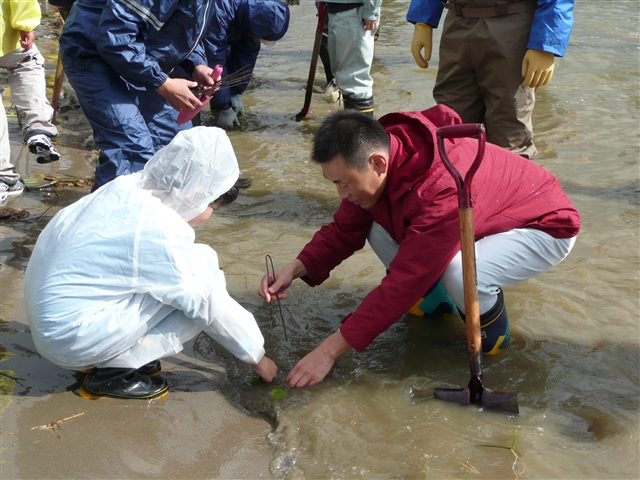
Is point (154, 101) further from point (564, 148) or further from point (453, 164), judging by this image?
point (564, 148)

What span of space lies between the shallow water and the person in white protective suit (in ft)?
1.51

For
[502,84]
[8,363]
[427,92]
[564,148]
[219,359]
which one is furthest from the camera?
[427,92]

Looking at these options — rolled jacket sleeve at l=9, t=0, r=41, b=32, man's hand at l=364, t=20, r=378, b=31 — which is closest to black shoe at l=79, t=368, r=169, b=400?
rolled jacket sleeve at l=9, t=0, r=41, b=32

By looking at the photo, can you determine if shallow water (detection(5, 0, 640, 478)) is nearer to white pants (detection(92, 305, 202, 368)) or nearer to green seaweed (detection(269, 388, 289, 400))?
green seaweed (detection(269, 388, 289, 400))

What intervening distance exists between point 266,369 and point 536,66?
95.2 inches

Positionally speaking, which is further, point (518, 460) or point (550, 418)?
point (550, 418)

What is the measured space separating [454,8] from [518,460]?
9.43 feet

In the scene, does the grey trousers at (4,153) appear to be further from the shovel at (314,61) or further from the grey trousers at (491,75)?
the grey trousers at (491,75)

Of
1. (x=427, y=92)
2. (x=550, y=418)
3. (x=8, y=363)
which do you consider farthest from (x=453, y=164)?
(x=427, y=92)

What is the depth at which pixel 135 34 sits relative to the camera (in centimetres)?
369

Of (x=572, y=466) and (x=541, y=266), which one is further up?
(x=541, y=266)

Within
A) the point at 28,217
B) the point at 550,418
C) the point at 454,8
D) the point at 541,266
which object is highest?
the point at 454,8

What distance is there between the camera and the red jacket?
280 centimetres

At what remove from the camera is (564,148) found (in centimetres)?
590
